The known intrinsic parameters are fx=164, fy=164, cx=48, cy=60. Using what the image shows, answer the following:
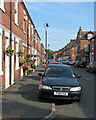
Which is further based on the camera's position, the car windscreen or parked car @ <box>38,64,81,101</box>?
the car windscreen

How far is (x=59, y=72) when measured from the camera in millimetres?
8117

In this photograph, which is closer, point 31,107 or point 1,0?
point 31,107

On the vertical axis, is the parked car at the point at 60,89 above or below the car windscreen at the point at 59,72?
below

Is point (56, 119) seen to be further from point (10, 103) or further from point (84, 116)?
point (10, 103)

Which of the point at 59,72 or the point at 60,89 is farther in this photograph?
the point at 59,72

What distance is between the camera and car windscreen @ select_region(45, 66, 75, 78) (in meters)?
7.85

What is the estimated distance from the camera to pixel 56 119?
195 inches

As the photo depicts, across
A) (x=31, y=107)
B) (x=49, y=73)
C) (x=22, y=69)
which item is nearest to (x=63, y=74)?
(x=49, y=73)

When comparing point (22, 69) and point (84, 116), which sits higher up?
point (22, 69)

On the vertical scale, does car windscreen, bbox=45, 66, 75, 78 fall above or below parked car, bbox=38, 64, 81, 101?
above

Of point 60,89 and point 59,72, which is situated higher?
point 59,72

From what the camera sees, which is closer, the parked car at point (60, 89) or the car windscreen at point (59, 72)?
the parked car at point (60, 89)

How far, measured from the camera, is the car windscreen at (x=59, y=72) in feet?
25.8

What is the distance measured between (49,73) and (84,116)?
3221 mm
